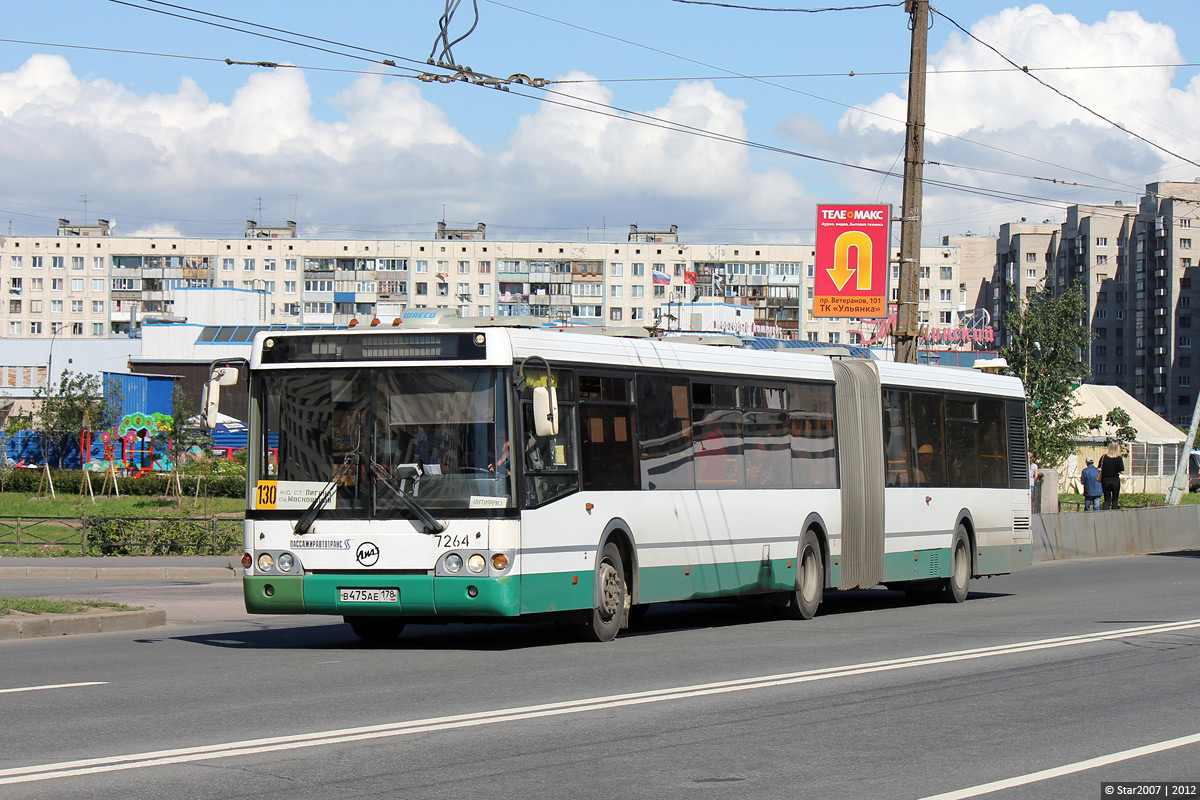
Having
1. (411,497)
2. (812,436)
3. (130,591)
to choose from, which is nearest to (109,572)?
(130,591)

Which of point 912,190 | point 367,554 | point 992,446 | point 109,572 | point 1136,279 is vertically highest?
point 1136,279

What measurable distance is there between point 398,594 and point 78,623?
4.61m

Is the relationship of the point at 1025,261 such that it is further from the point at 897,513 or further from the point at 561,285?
the point at 897,513

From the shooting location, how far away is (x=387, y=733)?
8.02 m

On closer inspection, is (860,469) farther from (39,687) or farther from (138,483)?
(138,483)

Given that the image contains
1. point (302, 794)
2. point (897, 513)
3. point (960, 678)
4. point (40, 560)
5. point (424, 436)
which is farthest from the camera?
point (40, 560)

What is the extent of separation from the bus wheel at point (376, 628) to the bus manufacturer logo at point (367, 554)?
1.46m

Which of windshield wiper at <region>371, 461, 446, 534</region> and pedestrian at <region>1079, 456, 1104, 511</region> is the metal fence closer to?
windshield wiper at <region>371, 461, 446, 534</region>

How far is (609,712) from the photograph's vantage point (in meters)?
8.85

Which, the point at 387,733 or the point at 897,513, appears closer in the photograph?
the point at 387,733

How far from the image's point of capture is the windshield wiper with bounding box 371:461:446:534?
40.3 feet

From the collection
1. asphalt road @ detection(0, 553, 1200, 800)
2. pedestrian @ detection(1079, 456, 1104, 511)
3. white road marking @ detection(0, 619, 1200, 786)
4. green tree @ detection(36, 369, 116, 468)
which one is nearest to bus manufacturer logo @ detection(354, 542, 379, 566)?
asphalt road @ detection(0, 553, 1200, 800)

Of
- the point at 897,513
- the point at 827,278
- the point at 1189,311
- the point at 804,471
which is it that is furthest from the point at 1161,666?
the point at 1189,311

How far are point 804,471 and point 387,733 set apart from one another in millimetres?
9846
